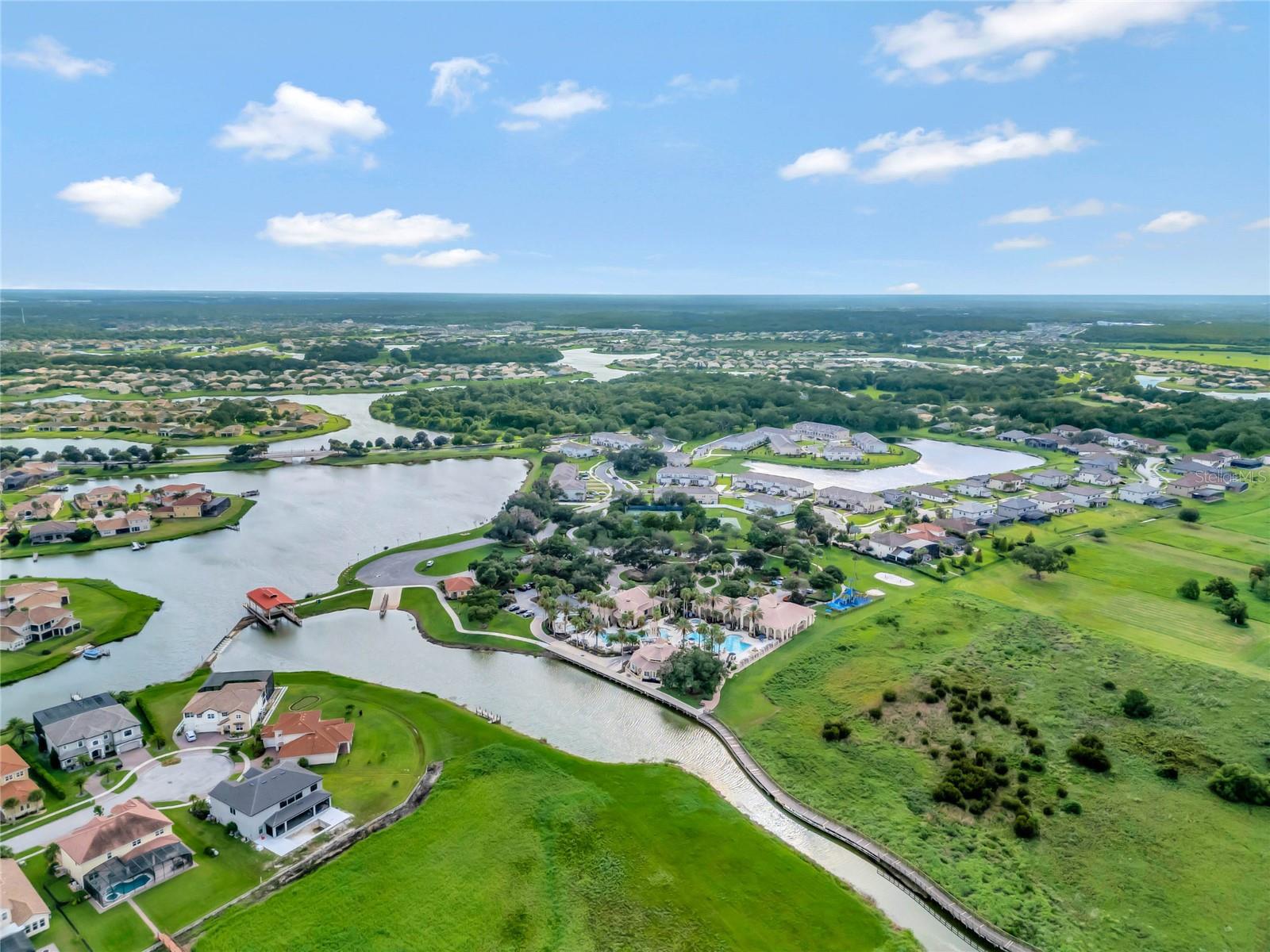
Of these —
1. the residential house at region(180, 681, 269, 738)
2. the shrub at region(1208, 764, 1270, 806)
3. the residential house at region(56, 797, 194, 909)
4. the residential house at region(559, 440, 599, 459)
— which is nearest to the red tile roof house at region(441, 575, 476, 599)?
the residential house at region(180, 681, 269, 738)

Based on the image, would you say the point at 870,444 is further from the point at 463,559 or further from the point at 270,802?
the point at 270,802

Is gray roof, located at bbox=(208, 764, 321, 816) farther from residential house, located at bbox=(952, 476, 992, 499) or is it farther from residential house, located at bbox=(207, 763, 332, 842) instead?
residential house, located at bbox=(952, 476, 992, 499)

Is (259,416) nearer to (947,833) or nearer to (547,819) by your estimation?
(547,819)

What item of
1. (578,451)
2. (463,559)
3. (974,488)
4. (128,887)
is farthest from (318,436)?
(128,887)

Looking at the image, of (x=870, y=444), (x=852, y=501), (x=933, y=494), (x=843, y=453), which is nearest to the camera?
(x=852, y=501)

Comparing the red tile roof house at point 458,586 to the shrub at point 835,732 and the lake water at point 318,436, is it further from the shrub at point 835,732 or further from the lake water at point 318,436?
the lake water at point 318,436

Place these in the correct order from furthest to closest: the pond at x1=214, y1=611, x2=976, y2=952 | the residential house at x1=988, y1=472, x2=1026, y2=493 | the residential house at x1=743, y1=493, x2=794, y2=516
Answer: the residential house at x1=988, y1=472, x2=1026, y2=493, the residential house at x1=743, y1=493, x2=794, y2=516, the pond at x1=214, y1=611, x2=976, y2=952
